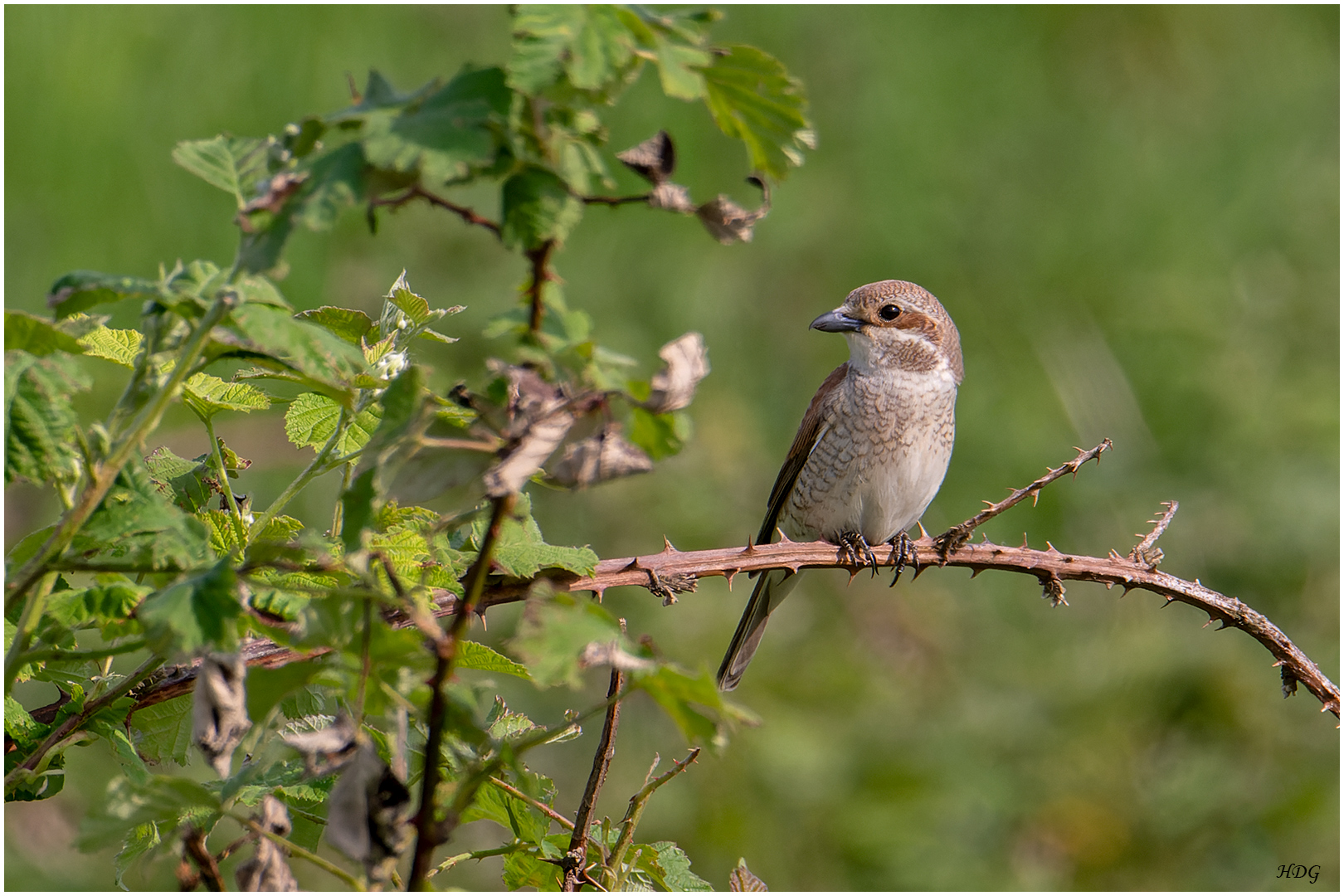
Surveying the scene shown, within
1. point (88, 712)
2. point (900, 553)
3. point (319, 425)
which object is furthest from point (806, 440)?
point (88, 712)

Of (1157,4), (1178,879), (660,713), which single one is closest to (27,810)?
(660,713)

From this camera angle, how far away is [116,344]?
1.66 meters

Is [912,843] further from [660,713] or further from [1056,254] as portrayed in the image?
[1056,254]

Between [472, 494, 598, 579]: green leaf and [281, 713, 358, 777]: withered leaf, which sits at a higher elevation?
[472, 494, 598, 579]: green leaf

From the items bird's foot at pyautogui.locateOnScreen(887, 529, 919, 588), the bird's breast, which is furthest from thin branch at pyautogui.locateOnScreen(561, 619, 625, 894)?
the bird's breast

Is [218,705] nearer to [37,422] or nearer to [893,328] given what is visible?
[37,422]

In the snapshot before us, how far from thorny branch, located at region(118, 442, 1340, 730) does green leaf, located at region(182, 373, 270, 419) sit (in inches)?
13.3

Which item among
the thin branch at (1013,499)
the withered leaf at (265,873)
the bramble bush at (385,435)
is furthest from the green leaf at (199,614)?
the thin branch at (1013,499)

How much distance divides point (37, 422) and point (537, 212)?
1.75 feet

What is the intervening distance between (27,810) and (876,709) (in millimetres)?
3978

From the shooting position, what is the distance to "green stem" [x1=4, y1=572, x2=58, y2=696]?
1279 mm

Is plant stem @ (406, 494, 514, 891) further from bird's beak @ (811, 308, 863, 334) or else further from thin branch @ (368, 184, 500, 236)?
bird's beak @ (811, 308, 863, 334)

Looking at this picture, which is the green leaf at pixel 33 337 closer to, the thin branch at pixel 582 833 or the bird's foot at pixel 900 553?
the thin branch at pixel 582 833

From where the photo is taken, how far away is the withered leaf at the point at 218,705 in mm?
1138
